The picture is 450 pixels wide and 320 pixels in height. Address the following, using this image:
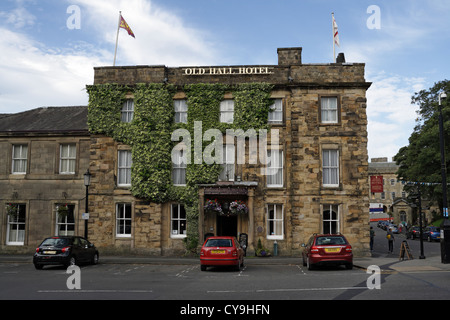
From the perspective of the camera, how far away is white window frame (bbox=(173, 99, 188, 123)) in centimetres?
2623

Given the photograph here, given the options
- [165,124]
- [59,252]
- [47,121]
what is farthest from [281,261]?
[47,121]

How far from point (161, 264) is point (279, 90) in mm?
12115

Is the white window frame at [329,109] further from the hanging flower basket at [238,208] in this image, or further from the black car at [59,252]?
the black car at [59,252]

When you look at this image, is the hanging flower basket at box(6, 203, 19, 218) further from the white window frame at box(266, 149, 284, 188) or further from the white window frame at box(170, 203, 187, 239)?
the white window frame at box(266, 149, 284, 188)

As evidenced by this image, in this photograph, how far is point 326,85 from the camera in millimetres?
25375

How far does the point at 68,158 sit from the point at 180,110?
7.95m

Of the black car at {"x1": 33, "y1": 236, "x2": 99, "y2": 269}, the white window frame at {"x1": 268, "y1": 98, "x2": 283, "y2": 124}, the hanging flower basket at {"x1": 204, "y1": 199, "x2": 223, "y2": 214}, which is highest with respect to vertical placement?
the white window frame at {"x1": 268, "y1": 98, "x2": 283, "y2": 124}

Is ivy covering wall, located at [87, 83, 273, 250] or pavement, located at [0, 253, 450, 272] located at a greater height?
ivy covering wall, located at [87, 83, 273, 250]

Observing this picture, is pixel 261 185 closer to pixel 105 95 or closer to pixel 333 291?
pixel 105 95

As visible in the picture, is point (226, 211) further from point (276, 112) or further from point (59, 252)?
point (59, 252)

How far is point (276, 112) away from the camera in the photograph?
1022 inches

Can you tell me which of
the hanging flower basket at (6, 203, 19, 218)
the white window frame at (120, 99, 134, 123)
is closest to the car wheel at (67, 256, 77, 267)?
the white window frame at (120, 99, 134, 123)

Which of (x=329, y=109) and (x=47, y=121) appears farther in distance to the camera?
(x=47, y=121)

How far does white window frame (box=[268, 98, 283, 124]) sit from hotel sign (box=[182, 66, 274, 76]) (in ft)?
6.32
